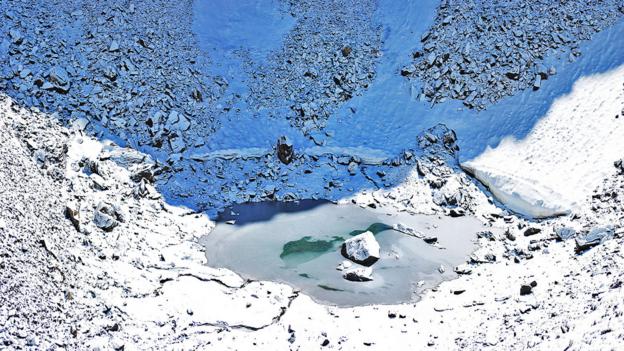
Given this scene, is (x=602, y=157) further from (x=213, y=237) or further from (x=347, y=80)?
(x=213, y=237)

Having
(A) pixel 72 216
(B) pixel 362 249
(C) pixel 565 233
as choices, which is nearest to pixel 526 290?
(C) pixel 565 233

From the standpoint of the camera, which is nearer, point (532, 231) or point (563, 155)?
point (532, 231)

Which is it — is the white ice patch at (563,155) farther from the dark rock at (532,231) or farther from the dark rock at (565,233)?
the dark rock at (565,233)

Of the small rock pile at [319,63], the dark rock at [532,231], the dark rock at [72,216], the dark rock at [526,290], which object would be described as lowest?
the dark rock at [72,216]

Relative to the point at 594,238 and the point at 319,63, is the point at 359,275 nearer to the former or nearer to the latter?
the point at 594,238

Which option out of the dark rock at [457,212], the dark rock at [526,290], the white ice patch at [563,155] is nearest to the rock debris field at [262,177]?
the dark rock at [526,290]

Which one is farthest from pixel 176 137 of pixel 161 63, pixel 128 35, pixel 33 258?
pixel 33 258

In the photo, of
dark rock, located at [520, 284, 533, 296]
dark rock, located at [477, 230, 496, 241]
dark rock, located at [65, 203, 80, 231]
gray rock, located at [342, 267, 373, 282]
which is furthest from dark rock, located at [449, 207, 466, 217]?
dark rock, located at [65, 203, 80, 231]
